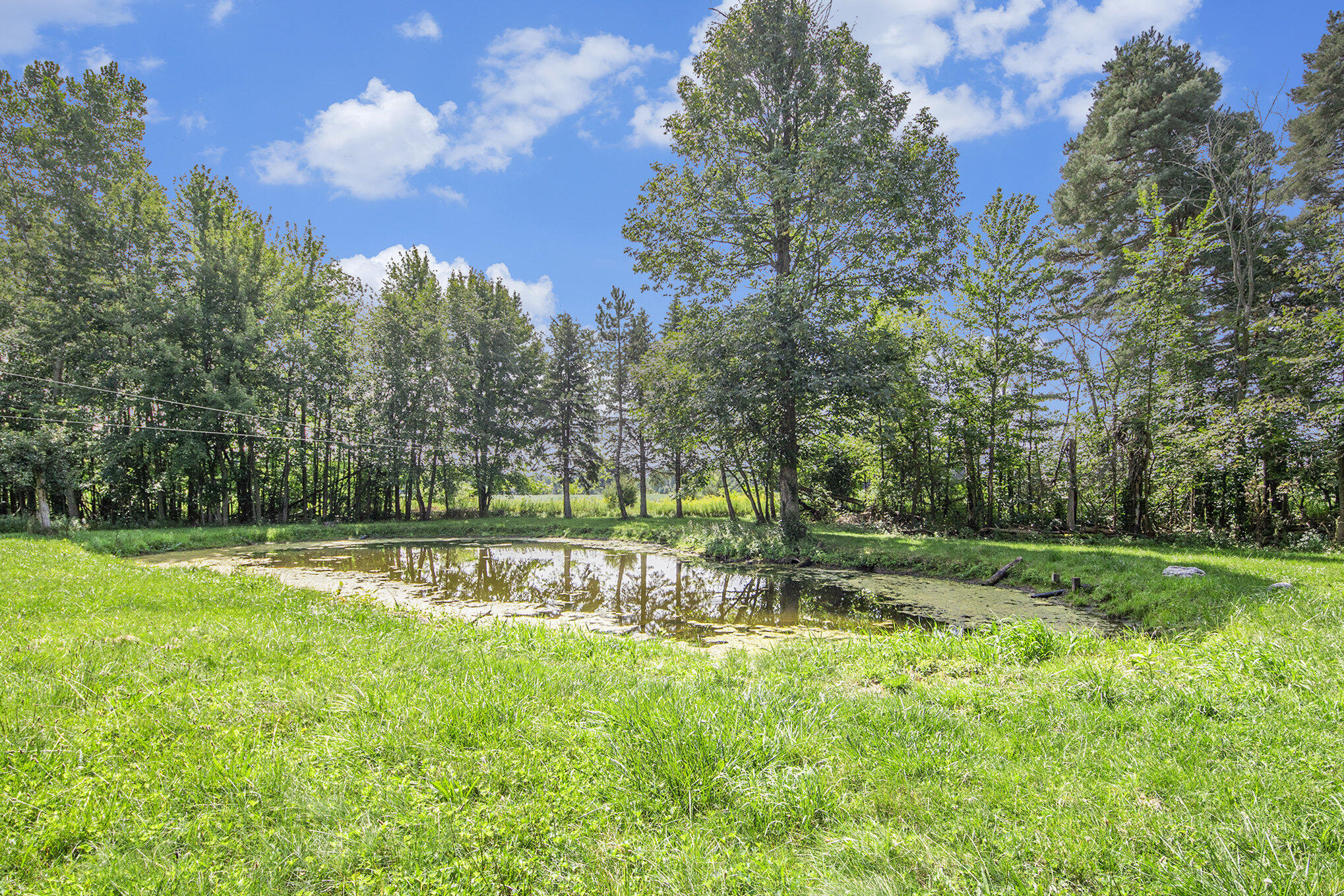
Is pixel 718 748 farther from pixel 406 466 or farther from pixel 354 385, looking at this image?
pixel 354 385

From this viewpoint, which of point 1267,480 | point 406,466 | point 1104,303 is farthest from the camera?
point 406,466

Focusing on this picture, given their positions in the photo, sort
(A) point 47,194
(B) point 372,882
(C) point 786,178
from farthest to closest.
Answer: (A) point 47,194 < (C) point 786,178 < (B) point 372,882

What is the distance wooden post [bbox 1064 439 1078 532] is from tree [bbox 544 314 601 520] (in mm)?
21474

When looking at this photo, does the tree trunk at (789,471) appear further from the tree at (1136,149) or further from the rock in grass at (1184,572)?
the tree at (1136,149)

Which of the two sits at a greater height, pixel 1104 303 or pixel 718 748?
pixel 1104 303

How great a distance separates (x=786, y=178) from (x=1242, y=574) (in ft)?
37.7

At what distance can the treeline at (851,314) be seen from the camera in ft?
40.9

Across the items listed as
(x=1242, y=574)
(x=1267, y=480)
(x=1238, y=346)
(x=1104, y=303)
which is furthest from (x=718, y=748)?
(x=1104, y=303)

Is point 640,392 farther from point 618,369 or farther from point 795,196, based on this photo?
point 795,196

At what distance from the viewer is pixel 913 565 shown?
37.8 feet

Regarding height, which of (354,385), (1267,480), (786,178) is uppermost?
(786,178)

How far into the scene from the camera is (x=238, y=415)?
66.6 ft

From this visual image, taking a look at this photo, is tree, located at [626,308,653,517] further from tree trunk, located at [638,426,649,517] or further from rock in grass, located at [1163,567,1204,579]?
rock in grass, located at [1163,567,1204,579]

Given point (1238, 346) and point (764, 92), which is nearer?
point (1238, 346)
